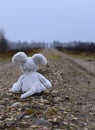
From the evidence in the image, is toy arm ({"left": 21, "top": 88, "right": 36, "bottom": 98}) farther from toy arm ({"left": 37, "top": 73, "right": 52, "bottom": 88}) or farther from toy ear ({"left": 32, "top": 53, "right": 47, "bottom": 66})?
toy ear ({"left": 32, "top": 53, "right": 47, "bottom": 66})

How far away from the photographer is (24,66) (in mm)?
13219

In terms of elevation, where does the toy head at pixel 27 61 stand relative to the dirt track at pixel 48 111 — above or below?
above

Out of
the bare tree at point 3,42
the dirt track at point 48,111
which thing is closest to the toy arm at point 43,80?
the dirt track at point 48,111

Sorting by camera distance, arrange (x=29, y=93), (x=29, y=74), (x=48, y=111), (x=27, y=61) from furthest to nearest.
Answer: (x=29, y=74), (x=27, y=61), (x=29, y=93), (x=48, y=111)

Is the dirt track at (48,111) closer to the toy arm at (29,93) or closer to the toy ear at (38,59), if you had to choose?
the toy arm at (29,93)

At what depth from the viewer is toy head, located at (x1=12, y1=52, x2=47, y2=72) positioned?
13.1 metres

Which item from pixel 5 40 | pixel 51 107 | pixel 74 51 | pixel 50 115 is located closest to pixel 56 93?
pixel 51 107

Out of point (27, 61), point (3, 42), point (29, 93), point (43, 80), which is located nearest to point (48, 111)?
point (29, 93)

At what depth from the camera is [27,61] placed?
13.2 m

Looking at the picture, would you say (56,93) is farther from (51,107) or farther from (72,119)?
(72,119)

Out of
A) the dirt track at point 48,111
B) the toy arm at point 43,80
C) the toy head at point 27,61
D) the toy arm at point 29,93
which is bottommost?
the dirt track at point 48,111

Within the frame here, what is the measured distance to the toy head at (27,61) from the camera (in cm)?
1312

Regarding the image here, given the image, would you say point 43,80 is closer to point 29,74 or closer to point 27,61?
point 29,74

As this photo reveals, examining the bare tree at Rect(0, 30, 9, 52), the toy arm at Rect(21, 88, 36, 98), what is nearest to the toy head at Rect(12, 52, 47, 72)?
the toy arm at Rect(21, 88, 36, 98)
